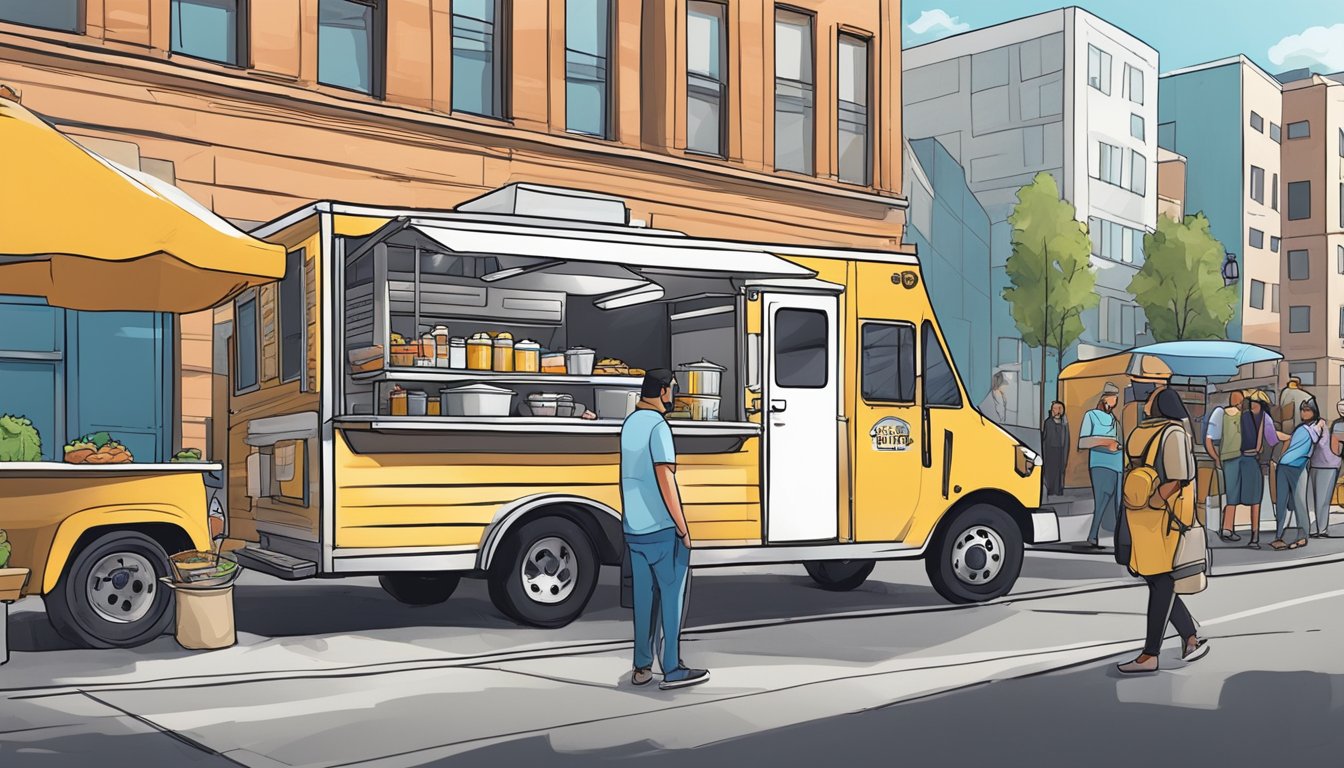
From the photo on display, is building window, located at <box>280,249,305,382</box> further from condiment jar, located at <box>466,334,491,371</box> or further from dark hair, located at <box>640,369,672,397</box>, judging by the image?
dark hair, located at <box>640,369,672,397</box>

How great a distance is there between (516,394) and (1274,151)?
65249 millimetres

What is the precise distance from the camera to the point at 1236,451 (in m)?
18.7

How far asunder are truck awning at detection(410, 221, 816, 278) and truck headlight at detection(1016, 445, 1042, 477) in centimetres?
255

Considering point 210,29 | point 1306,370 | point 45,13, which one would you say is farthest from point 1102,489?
point 1306,370

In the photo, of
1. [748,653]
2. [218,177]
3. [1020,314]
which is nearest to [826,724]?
[748,653]

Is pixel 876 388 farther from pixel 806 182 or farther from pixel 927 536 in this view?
pixel 806 182

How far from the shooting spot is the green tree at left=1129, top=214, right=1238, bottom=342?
1969 inches

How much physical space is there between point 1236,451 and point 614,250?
1108 centimetres

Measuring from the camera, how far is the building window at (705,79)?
2306cm

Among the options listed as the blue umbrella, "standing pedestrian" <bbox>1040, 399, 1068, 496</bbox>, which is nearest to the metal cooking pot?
"standing pedestrian" <bbox>1040, 399, 1068, 496</bbox>

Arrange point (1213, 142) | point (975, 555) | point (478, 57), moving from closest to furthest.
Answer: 1. point (975, 555)
2. point (478, 57)
3. point (1213, 142)

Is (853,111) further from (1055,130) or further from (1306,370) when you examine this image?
(1306,370)

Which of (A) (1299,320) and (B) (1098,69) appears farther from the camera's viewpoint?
(A) (1299,320)

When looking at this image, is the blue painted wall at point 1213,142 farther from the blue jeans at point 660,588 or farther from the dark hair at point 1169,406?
the blue jeans at point 660,588
